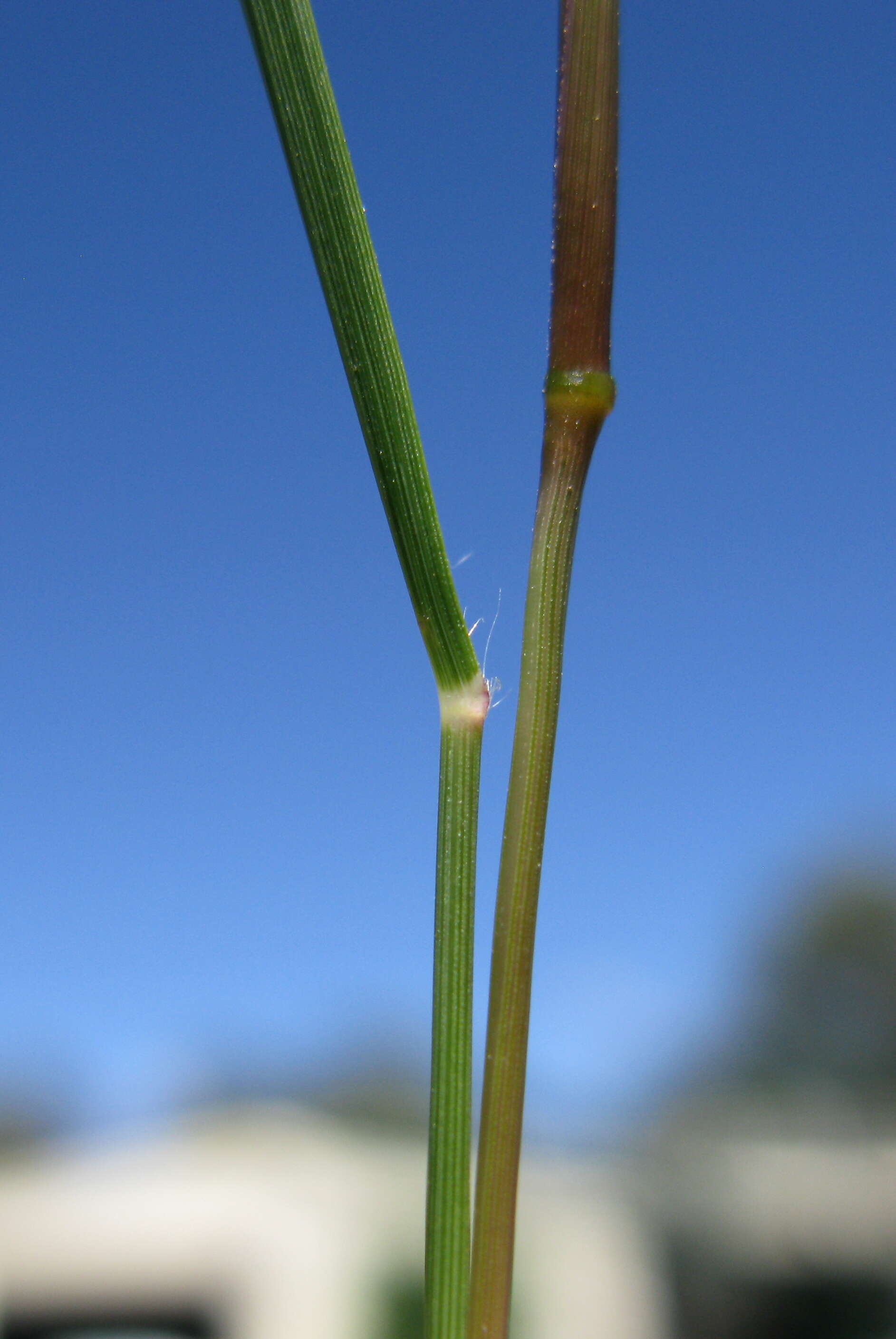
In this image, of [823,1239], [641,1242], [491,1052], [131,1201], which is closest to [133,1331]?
[131,1201]

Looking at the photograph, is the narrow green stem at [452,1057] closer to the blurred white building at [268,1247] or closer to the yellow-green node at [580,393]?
the yellow-green node at [580,393]

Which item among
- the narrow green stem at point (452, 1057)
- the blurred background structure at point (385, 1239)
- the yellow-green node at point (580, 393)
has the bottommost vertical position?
the blurred background structure at point (385, 1239)

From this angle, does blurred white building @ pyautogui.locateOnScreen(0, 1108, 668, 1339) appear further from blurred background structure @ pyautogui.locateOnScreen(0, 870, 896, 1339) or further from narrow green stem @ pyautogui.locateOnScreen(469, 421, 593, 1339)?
narrow green stem @ pyautogui.locateOnScreen(469, 421, 593, 1339)

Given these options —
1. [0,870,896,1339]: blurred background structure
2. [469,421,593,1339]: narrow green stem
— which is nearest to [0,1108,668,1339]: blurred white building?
[0,870,896,1339]: blurred background structure

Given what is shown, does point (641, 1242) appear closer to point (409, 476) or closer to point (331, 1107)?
point (409, 476)

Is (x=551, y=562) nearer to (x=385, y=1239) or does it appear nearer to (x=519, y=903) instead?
(x=519, y=903)

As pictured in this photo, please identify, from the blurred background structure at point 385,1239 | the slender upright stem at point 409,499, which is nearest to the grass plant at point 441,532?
the slender upright stem at point 409,499

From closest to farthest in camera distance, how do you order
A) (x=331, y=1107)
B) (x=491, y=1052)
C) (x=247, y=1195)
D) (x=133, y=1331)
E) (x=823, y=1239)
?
1. (x=491, y=1052)
2. (x=247, y=1195)
3. (x=133, y=1331)
4. (x=823, y=1239)
5. (x=331, y=1107)
